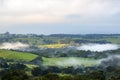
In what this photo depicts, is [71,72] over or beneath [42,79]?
beneath

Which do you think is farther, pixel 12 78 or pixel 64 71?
pixel 64 71

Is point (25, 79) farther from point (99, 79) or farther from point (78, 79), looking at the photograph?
point (99, 79)

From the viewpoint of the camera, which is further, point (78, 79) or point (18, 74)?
point (18, 74)

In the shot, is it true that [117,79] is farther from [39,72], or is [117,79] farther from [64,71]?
[64,71]

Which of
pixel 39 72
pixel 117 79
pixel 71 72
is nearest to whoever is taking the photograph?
pixel 117 79

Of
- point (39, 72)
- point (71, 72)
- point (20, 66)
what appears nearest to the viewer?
point (39, 72)

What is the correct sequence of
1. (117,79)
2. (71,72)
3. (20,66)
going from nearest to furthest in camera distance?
(117,79), (71,72), (20,66)

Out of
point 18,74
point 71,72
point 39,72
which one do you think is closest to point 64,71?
point 71,72

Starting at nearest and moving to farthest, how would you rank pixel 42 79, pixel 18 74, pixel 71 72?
pixel 42 79 < pixel 18 74 < pixel 71 72

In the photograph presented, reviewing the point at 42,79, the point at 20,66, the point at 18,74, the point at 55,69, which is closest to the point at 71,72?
the point at 55,69
